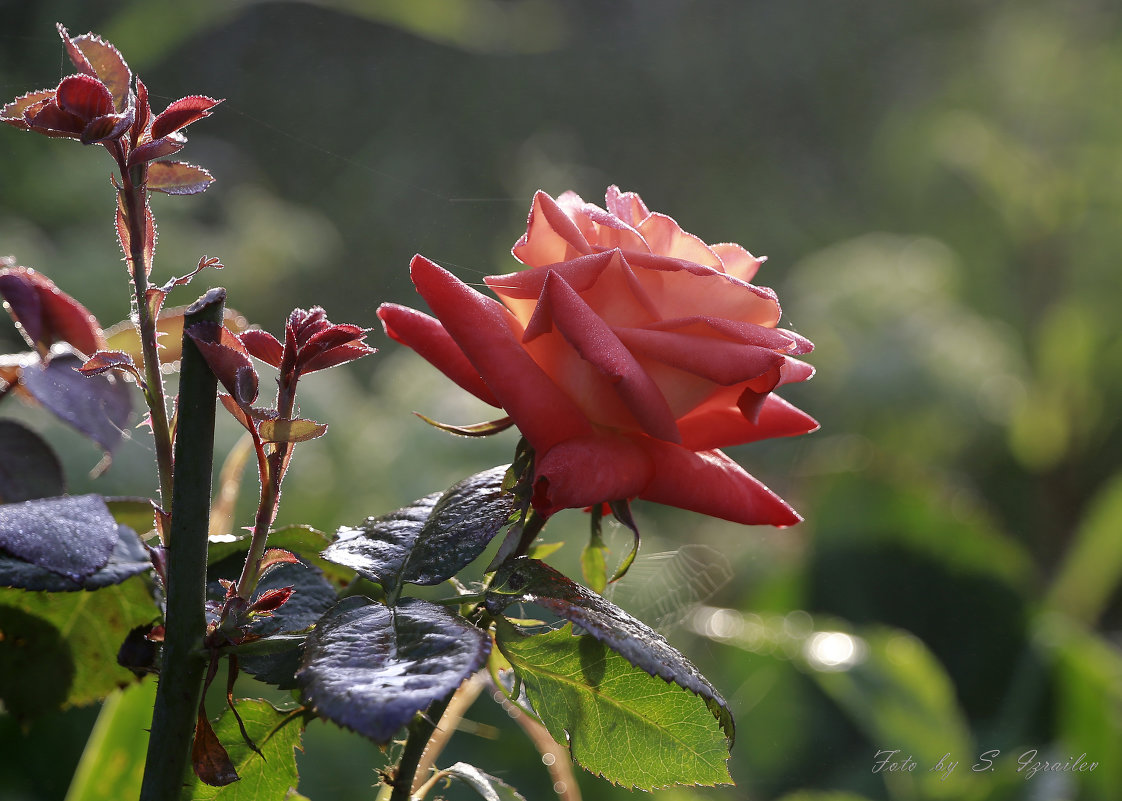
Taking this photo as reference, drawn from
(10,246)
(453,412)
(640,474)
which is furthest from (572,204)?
(10,246)

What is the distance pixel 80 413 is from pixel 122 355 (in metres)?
0.03

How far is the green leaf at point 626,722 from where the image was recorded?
146 millimetres

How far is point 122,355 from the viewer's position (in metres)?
0.14

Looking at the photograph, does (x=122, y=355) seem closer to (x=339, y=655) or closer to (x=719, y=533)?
(x=339, y=655)

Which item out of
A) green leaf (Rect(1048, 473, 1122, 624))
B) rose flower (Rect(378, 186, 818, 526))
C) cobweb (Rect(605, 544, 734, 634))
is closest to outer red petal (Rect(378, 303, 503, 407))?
rose flower (Rect(378, 186, 818, 526))

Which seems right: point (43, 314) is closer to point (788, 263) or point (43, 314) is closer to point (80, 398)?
point (80, 398)

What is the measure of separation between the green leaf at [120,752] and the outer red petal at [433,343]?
0.39ft

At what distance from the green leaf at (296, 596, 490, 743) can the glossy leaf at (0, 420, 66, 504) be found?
0.27 ft

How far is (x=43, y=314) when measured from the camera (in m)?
0.17

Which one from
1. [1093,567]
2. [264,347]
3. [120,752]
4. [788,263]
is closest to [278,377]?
[264,347]

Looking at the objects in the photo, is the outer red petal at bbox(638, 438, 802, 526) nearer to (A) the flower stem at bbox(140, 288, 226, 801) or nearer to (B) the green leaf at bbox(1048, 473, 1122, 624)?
(A) the flower stem at bbox(140, 288, 226, 801)

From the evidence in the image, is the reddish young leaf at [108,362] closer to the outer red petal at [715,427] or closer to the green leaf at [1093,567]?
the outer red petal at [715,427]

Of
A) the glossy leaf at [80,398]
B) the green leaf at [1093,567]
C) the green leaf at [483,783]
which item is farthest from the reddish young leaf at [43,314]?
the green leaf at [1093,567]

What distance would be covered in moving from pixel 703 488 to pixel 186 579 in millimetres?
78
